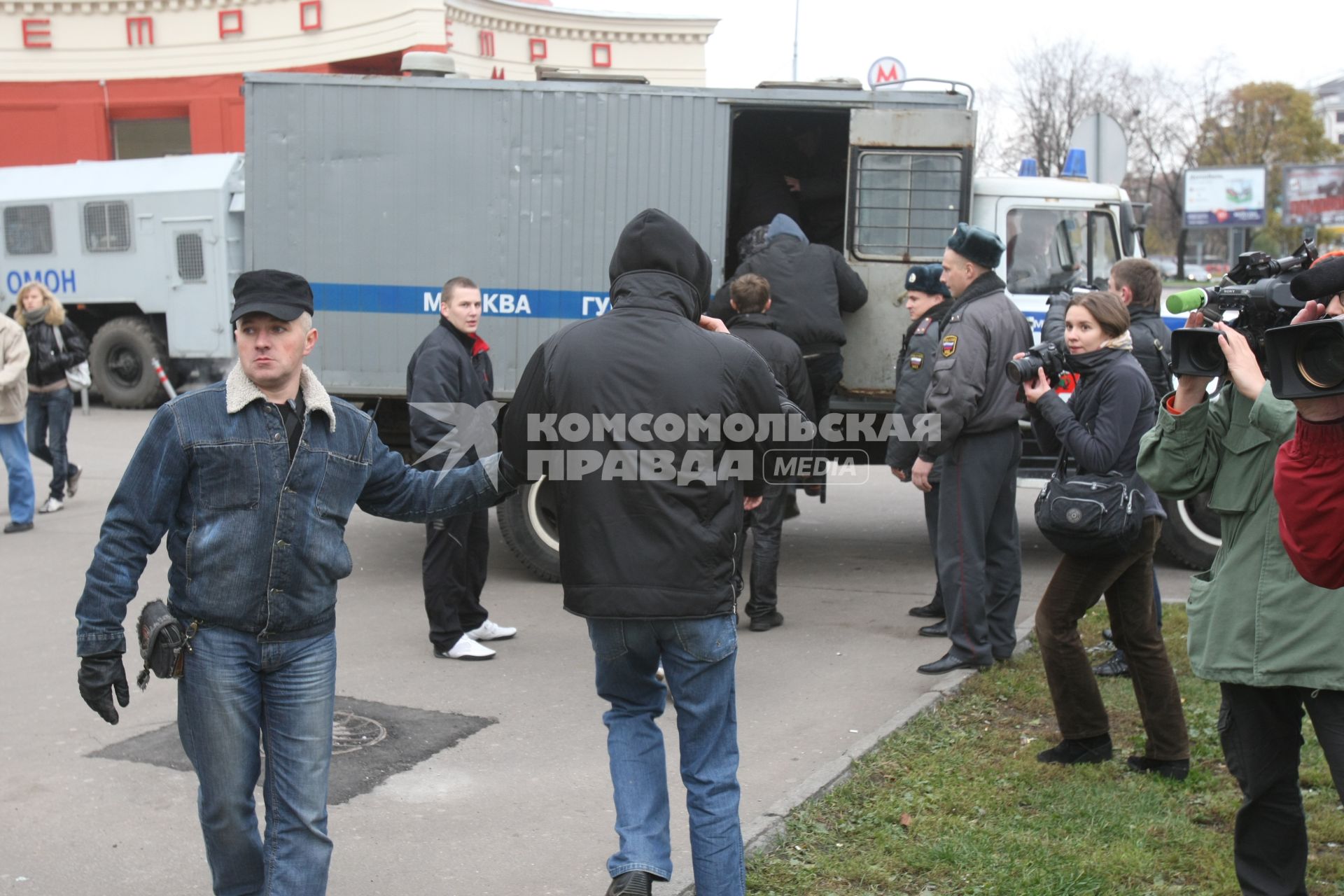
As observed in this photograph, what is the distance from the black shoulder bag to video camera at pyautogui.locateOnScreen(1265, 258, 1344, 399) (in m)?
2.22

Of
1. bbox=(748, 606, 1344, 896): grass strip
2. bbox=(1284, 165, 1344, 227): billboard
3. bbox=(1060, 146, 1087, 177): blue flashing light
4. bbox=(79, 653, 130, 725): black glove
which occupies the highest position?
bbox=(1284, 165, 1344, 227): billboard

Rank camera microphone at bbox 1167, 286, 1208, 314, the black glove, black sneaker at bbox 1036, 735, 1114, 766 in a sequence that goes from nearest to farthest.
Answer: the black glove < camera microphone at bbox 1167, 286, 1208, 314 < black sneaker at bbox 1036, 735, 1114, 766

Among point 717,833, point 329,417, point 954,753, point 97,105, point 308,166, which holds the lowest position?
point 954,753

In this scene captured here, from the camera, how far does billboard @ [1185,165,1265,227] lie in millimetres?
41375

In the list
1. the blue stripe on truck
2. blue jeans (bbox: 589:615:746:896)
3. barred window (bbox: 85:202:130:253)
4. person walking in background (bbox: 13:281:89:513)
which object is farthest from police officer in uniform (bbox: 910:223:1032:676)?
barred window (bbox: 85:202:130:253)

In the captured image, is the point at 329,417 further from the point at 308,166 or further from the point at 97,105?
the point at 97,105

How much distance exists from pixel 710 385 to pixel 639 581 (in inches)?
A: 21.8

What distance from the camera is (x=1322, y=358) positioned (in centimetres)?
239

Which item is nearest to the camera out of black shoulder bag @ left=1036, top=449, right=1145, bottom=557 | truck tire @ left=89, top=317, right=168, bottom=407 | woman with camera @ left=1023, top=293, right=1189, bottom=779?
black shoulder bag @ left=1036, top=449, right=1145, bottom=557

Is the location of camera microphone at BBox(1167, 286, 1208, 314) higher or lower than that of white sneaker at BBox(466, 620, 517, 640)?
higher

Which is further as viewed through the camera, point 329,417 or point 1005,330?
point 1005,330

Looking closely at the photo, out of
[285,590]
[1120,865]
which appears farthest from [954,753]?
[285,590]

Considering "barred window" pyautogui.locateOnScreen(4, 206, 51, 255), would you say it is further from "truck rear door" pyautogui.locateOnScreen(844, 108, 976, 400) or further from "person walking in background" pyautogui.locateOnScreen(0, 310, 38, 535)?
"truck rear door" pyautogui.locateOnScreen(844, 108, 976, 400)

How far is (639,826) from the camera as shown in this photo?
138 inches
